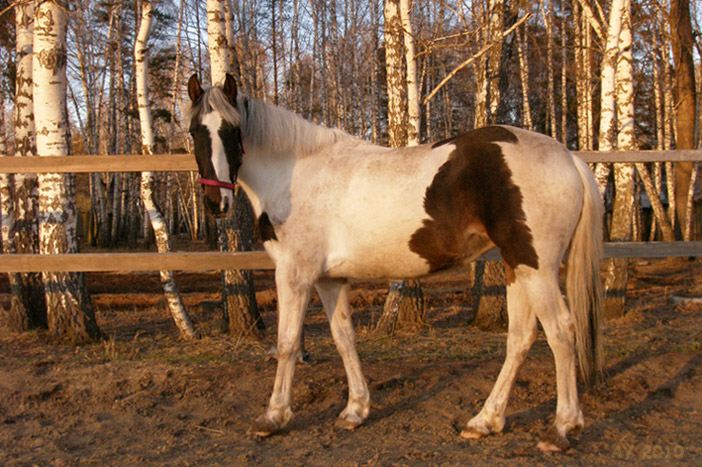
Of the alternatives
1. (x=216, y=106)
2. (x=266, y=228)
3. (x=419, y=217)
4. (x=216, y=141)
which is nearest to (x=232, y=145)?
(x=216, y=141)

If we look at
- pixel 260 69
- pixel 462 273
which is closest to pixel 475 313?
pixel 462 273

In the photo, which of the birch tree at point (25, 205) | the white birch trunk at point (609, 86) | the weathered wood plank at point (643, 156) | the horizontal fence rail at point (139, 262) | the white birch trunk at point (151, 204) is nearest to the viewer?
the horizontal fence rail at point (139, 262)

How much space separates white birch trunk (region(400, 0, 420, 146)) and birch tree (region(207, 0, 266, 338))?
229 centimetres

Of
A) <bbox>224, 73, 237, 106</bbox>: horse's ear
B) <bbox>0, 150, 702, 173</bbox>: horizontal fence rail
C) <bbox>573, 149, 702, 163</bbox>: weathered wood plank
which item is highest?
<bbox>224, 73, 237, 106</bbox>: horse's ear

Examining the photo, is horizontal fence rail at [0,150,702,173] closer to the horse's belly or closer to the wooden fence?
the wooden fence

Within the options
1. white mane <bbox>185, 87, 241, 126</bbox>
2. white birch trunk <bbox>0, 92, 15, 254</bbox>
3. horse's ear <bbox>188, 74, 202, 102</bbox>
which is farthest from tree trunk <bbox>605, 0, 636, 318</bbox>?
white birch trunk <bbox>0, 92, 15, 254</bbox>

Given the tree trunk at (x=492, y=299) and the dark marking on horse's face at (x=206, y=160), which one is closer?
the dark marking on horse's face at (x=206, y=160)

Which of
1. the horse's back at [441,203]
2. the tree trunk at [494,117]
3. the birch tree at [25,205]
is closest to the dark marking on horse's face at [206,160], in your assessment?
the horse's back at [441,203]

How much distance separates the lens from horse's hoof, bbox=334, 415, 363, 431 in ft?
12.0

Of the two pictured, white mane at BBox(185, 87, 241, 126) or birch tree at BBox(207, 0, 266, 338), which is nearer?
white mane at BBox(185, 87, 241, 126)

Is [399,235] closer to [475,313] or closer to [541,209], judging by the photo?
[541,209]

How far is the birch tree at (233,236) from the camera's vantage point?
6059mm

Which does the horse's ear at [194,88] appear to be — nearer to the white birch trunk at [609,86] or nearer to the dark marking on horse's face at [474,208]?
the dark marking on horse's face at [474,208]

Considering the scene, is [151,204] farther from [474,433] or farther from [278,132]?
[474,433]
